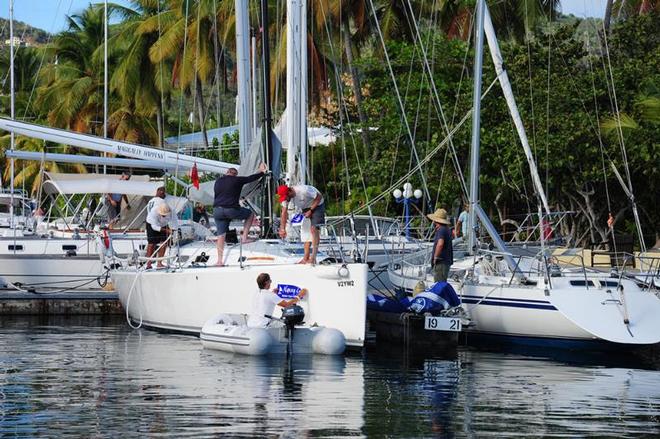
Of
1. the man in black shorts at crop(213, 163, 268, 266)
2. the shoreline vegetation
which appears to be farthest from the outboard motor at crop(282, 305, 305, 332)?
the shoreline vegetation

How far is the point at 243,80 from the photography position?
27.0 m

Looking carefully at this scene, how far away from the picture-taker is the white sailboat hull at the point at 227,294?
795 inches

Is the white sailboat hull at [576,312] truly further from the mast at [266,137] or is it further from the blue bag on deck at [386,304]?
the mast at [266,137]

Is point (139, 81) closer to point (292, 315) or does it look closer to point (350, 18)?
point (350, 18)

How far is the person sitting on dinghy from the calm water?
0.75 metres

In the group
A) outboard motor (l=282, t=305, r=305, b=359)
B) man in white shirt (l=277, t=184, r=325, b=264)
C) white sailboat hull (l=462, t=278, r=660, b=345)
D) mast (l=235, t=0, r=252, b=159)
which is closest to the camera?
outboard motor (l=282, t=305, r=305, b=359)

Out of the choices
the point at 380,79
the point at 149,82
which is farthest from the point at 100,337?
the point at 149,82

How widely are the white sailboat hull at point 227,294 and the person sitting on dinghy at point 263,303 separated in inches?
25.8

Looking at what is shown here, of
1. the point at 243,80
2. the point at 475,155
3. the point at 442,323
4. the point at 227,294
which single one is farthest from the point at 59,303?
the point at 442,323

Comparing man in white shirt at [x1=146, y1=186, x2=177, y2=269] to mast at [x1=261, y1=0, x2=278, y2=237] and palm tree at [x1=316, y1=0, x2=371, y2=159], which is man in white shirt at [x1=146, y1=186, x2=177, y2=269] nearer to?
mast at [x1=261, y1=0, x2=278, y2=237]

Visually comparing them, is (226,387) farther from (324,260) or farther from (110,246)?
(110,246)

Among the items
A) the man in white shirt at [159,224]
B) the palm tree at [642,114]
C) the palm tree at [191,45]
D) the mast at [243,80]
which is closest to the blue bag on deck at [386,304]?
the man in white shirt at [159,224]

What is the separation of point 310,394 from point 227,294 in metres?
6.02

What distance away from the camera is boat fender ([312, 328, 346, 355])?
19.9 meters
